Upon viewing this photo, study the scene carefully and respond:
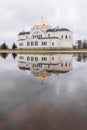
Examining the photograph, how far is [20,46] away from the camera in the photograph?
3546 inches

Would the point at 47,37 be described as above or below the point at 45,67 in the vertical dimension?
above

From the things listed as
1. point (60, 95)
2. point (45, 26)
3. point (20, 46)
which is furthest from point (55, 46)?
point (60, 95)

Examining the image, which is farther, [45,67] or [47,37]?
[47,37]

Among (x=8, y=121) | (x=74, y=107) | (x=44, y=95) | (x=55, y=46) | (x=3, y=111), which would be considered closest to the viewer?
(x=8, y=121)

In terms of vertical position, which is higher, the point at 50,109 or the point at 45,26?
the point at 45,26

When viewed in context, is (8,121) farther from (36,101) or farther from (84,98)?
(84,98)

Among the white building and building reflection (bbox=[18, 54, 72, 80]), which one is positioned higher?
the white building

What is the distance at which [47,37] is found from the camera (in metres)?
Answer: 81.6

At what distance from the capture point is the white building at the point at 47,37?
260 feet

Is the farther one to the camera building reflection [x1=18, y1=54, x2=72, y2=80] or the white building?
the white building

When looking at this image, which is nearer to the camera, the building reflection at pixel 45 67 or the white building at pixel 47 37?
the building reflection at pixel 45 67

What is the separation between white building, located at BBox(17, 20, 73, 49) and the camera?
260 feet

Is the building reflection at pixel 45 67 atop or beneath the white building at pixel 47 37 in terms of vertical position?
beneath

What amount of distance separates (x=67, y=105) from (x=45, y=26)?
78.9 metres
